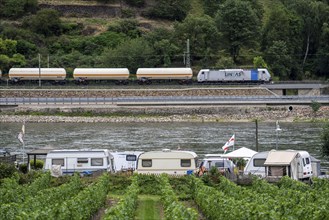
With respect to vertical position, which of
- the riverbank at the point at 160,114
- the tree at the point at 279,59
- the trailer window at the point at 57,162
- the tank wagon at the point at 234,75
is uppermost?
the tree at the point at 279,59

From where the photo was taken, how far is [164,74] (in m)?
96.8

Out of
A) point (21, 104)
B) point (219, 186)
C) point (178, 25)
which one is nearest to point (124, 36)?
point (178, 25)

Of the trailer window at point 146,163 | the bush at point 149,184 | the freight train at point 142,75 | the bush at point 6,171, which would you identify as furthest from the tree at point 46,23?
the bush at point 149,184

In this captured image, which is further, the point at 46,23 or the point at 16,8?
the point at 16,8

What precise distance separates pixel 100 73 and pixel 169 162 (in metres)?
58.3

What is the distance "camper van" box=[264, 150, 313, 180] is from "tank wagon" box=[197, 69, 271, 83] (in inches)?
2285

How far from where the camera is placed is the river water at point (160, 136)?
184ft

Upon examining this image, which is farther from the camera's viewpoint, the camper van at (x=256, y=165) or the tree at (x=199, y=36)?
the tree at (x=199, y=36)

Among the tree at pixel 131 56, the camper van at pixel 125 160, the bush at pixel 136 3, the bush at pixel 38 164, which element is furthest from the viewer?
the bush at pixel 136 3

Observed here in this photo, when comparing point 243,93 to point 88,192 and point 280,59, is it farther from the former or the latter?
point 88,192

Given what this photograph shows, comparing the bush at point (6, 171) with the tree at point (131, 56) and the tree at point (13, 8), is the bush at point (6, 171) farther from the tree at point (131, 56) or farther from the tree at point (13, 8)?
the tree at point (13, 8)

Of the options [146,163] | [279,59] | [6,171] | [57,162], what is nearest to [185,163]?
[146,163]

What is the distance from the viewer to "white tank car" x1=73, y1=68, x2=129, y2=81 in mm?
96250

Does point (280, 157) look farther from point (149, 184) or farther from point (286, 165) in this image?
point (149, 184)
